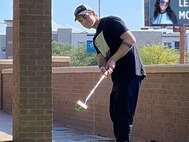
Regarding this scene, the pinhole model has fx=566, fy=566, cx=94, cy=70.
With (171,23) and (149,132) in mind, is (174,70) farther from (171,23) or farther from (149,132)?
(171,23)

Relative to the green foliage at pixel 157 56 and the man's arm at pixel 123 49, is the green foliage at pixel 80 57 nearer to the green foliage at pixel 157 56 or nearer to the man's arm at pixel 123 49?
the green foliage at pixel 157 56

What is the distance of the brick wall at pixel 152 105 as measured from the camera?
9.52m

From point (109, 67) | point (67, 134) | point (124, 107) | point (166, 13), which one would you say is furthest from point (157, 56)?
point (109, 67)

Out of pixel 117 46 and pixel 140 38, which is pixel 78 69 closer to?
pixel 117 46

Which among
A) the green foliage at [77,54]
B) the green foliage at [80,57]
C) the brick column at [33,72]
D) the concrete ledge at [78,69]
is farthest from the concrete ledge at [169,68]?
the green foliage at [80,57]

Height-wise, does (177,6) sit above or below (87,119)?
above

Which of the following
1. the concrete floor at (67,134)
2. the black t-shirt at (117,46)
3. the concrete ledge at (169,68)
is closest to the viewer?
the black t-shirt at (117,46)

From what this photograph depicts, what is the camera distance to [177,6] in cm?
3462

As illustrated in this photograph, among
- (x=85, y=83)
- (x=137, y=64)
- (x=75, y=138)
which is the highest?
(x=137, y=64)

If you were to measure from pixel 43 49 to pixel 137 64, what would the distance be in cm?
290

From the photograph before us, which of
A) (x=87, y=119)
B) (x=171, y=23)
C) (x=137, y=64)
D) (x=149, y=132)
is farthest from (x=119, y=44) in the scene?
(x=171, y=23)

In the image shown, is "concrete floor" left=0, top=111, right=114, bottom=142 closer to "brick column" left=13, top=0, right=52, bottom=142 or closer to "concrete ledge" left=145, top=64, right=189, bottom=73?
"concrete ledge" left=145, top=64, right=189, bottom=73

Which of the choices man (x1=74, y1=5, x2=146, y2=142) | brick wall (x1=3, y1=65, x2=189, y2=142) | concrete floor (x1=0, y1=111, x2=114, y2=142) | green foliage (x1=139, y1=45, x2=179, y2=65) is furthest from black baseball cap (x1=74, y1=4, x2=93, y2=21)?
green foliage (x1=139, y1=45, x2=179, y2=65)

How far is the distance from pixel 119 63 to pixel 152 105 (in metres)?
5.29
